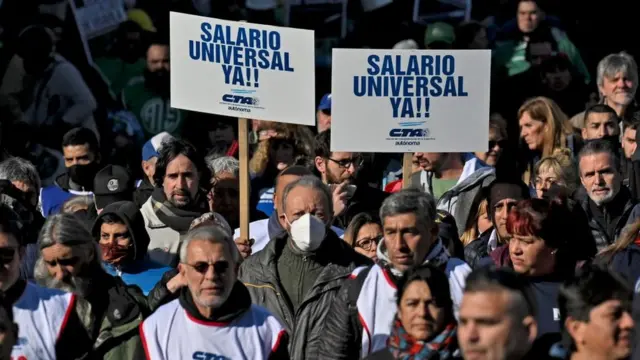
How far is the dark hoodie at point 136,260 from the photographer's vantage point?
30.3ft

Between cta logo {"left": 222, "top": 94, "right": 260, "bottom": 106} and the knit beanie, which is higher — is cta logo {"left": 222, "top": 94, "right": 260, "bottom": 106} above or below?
above

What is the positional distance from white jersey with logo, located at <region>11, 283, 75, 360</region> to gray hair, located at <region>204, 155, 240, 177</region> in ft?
11.1

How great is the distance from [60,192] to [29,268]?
6.03 ft

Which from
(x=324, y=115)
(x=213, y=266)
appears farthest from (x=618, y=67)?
(x=213, y=266)

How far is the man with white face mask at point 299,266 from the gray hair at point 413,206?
1.87ft

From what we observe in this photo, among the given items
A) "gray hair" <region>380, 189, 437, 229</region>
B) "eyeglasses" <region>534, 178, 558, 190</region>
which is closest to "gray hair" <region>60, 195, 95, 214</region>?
"eyeglasses" <region>534, 178, 558, 190</region>

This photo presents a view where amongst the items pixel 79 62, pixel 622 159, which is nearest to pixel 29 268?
pixel 622 159

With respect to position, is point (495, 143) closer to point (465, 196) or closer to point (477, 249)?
point (465, 196)

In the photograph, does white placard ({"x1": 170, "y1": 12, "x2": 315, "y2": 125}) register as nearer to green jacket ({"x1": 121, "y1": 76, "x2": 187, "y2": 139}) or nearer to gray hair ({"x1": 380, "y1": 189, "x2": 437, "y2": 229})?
gray hair ({"x1": 380, "y1": 189, "x2": 437, "y2": 229})

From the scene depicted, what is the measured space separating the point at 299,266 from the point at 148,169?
2.76 meters

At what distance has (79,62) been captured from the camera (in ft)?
45.7

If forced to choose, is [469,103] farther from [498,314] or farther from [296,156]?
[498,314]

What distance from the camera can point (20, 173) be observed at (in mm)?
10523

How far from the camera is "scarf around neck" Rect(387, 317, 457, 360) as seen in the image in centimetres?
692
